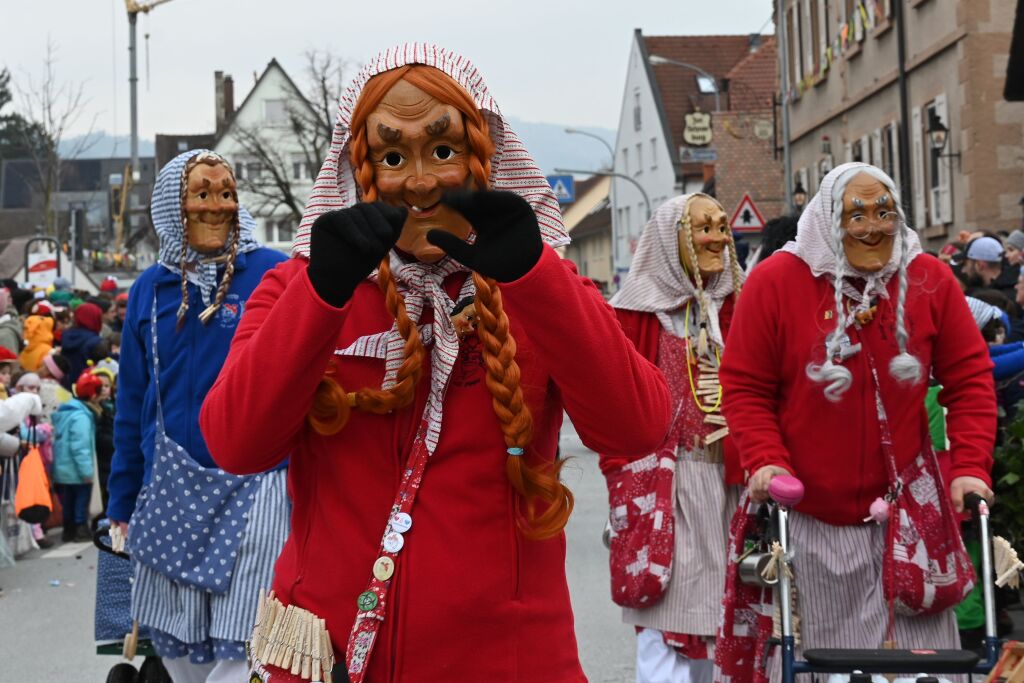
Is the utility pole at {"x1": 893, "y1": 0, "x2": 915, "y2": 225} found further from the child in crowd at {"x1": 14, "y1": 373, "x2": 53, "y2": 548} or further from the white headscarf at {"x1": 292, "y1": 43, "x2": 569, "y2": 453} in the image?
the white headscarf at {"x1": 292, "y1": 43, "x2": 569, "y2": 453}

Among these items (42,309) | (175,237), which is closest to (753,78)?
(42,309)

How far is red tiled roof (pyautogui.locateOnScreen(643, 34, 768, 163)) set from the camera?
6306 cm

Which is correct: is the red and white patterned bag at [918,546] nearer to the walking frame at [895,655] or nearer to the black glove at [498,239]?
the walking frame at [895,655]

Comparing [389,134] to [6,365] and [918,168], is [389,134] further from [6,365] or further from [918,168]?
[918,168]

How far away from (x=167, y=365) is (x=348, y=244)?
288 cm

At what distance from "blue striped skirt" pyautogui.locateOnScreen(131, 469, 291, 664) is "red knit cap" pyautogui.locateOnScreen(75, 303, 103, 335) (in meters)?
11.1

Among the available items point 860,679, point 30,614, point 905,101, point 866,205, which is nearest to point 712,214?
point 866,205

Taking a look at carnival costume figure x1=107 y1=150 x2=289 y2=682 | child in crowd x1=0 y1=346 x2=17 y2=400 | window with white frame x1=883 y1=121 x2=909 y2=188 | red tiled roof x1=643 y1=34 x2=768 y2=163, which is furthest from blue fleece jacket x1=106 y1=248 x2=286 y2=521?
red tiled roof x1=643 y1=34 x2=768 y2=163

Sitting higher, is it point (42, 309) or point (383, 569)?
point (42, 309)

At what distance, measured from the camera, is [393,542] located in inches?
105

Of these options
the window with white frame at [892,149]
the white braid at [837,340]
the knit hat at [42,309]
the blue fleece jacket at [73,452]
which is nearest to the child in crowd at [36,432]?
the blue fleece jacket at [73,452]

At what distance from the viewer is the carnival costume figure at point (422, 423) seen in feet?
8.58

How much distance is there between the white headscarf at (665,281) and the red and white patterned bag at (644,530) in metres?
0.64

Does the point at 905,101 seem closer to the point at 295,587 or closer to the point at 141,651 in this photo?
the point at 141,651
